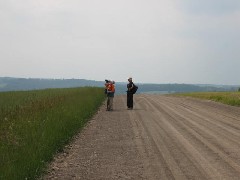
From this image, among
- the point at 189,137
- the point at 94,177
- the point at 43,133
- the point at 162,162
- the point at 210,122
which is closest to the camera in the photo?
the point at 94,177

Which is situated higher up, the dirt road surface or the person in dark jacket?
the person in dark jacket

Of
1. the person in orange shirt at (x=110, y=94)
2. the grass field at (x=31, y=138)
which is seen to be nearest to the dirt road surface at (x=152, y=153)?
the grass field at (x=31, y=138)

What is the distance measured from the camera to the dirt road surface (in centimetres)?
923

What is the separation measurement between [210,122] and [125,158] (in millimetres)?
9172

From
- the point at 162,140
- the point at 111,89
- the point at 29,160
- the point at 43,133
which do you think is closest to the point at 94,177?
the point at 29,160

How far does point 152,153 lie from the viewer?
453 inches

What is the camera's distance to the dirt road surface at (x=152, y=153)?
30.3 feet

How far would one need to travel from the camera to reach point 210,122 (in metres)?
19.3

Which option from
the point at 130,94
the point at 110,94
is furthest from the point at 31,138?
the point at 130,94

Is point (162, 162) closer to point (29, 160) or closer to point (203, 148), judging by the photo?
point (203, 148)

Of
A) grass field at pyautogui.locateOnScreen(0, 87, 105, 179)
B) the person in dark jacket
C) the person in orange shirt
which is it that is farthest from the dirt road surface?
the person in dark jacket

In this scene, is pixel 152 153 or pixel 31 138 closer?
pixel 31 138

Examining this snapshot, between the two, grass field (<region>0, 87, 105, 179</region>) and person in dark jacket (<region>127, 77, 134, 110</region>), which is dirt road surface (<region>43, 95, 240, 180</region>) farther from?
person in dark jacket (<region>127, 77, 134, 110</region>)

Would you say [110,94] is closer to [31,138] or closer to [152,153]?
[152,153]
